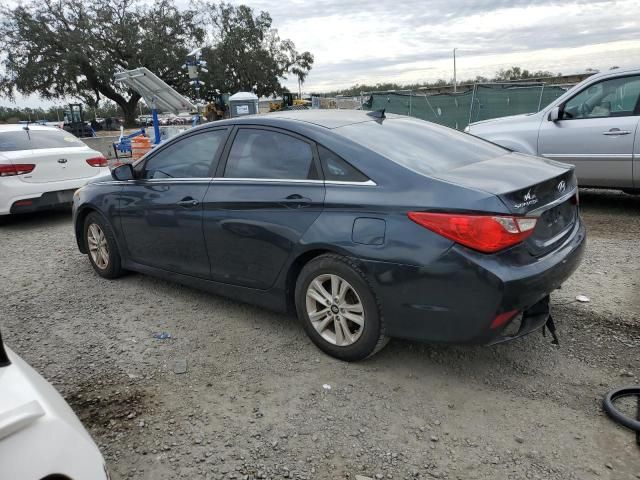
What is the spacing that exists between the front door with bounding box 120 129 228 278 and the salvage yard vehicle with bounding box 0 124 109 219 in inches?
143

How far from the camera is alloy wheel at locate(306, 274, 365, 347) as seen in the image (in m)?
3.11

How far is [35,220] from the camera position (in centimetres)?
821

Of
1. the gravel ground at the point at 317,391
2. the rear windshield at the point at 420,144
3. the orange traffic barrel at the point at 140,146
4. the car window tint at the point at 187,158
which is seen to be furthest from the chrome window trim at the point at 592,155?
the orange traffic barrel at the point at 140,146

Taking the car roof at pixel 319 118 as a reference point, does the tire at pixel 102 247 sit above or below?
below

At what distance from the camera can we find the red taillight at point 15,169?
280 inches

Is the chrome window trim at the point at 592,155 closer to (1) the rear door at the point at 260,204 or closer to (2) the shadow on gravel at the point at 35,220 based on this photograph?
(1) the rear door at the point at 260,204

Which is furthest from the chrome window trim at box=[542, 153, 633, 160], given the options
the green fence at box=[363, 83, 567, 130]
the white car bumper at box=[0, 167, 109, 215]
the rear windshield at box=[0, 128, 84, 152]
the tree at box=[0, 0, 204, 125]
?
the tree at box=[0, 0, 204, 125]

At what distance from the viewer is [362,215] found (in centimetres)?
299

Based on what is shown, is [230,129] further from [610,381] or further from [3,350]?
[610,381]

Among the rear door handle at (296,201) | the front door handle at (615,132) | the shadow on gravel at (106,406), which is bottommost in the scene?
the shadow on gravel at (106,406)

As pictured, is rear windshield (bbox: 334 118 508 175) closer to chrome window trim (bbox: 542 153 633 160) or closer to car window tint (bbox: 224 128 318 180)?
car window tint (bbox: 224 128 318 180)

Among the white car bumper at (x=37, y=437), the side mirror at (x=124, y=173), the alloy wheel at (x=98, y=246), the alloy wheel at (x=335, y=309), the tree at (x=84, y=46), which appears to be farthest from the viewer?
the tree at (x=84, y=46)

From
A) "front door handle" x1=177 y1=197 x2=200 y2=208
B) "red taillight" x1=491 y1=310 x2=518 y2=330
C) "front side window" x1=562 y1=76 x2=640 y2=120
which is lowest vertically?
"red taillight" x1=491 y1=310 x2=518 y2=330

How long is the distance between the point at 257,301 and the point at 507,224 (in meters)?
1.78
